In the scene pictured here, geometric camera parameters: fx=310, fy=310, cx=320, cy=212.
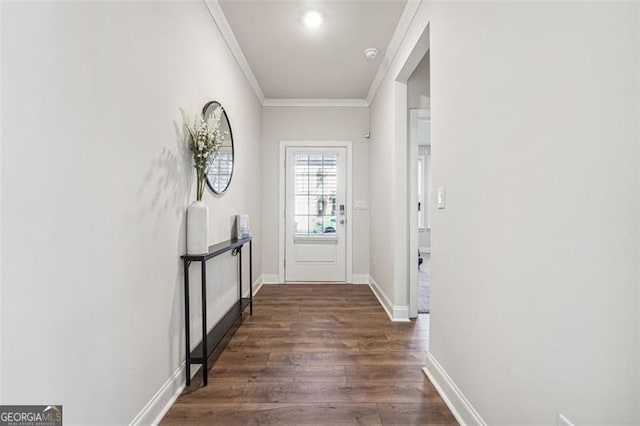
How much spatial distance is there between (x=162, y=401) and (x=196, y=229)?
93 centimetres

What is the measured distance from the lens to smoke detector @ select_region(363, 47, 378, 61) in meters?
2.99

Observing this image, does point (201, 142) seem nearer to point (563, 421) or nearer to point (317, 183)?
point (563, 421)

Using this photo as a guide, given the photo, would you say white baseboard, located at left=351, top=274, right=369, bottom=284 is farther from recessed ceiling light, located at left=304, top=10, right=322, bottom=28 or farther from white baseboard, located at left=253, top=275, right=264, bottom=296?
recessed ceiling light, located at left=304, top=10, right=322, bottom=28

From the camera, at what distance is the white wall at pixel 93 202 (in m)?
0.88

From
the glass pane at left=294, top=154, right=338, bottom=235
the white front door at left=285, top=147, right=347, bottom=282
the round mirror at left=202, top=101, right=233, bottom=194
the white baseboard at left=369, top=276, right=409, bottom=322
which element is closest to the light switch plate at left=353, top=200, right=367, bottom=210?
the white front door at left=285, top=147, right=347, bottom=282

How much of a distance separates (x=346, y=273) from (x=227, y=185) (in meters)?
2.48

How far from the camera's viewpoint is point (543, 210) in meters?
1.00

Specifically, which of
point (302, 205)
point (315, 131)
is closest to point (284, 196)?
point (302, 205)

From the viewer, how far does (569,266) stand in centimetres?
90

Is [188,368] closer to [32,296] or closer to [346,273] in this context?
[32,296]

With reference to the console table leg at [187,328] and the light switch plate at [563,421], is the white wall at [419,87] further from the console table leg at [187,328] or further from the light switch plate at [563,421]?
the light switch plate at [563,421]

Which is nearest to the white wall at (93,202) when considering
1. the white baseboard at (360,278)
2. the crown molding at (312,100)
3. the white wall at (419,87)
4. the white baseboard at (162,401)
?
the white baseboard at (162,401)

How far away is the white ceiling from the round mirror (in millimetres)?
754

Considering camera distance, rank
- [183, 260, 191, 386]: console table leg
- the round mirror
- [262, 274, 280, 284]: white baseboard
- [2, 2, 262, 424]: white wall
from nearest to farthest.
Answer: [2, 2, 262, 424]: white wall
[183, 260, 191, 386]: console table leg
the round mirror
[262, 274, 280, 284]: white baseboard
